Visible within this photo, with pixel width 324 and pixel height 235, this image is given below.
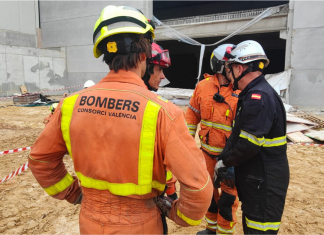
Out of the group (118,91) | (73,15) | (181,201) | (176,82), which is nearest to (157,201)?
(181,201)

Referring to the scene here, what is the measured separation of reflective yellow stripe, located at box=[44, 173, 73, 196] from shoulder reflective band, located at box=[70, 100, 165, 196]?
317 mm

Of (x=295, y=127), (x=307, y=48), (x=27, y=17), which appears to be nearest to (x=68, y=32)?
(x=27, y=17)

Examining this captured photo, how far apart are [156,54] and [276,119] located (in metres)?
1.20

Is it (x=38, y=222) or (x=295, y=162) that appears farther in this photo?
(x=295, y=162)

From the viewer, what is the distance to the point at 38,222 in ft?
11.3

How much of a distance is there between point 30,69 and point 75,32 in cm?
457

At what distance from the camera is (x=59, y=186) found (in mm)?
1592

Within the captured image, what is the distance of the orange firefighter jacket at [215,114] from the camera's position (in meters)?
3.00

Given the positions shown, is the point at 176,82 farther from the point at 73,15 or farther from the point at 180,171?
the point at 180,171

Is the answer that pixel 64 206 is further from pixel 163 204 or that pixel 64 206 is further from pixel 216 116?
pixel 163 204

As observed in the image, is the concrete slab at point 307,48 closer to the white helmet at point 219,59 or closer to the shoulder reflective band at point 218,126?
the white helmet at point 219,59

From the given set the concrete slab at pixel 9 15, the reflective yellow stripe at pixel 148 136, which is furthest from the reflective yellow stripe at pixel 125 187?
the concrete slab at pixel 9 15

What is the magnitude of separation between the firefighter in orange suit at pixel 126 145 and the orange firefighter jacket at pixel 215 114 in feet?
5.63

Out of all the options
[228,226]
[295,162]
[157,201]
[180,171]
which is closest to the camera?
[180,171]
